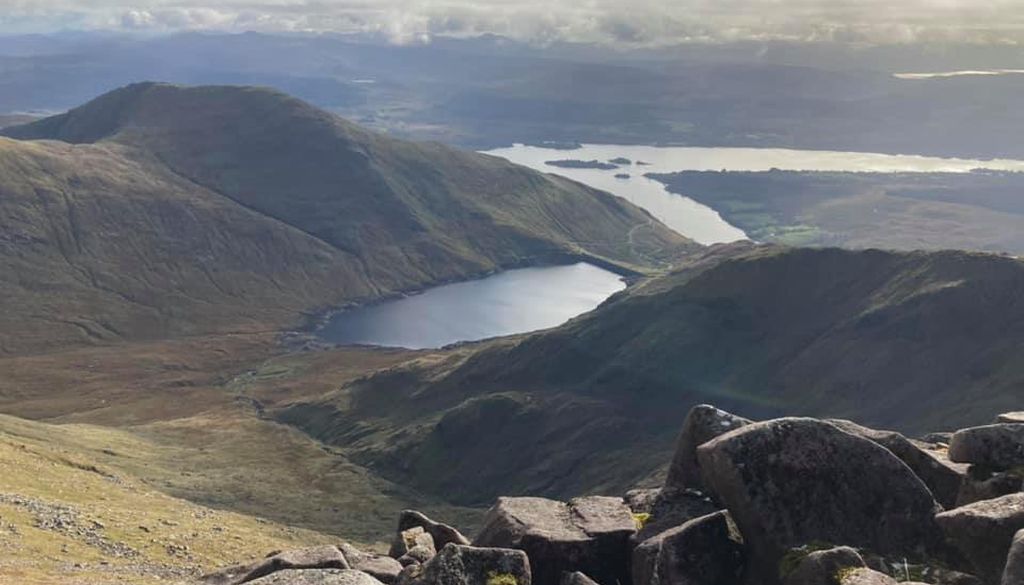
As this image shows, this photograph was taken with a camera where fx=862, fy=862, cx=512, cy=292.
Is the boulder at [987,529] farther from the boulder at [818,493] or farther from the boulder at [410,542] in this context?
the boulder at [410,542]

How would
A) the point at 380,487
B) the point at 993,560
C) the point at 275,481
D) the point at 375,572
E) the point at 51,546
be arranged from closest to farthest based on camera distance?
the point at 993,560 → the point at 375,572 → the point at 51,546 → the point at 275,481 → the point at 380,487

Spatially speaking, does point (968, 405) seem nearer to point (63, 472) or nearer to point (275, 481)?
point (275, 481)

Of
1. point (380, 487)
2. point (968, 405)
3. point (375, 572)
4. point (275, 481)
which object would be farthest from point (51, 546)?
point (968, 405)

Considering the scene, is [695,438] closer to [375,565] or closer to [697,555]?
[697,555]

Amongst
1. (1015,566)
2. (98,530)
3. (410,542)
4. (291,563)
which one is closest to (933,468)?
(1015,566)

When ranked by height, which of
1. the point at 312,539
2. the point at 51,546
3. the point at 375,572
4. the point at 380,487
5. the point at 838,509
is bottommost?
the point at 380,487

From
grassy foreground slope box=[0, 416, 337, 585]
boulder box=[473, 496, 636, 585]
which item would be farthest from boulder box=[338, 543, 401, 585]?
grassy foreground slope box=[0, 416, 337, 585]

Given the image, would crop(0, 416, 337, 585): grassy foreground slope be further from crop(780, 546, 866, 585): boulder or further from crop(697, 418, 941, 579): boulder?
crop(780, 546, 866, 585): boulder
